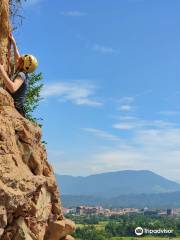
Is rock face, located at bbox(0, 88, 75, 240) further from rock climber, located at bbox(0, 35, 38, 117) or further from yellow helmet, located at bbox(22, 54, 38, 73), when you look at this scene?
yellow helmet, located at bbox(22, 54, 38, 73)

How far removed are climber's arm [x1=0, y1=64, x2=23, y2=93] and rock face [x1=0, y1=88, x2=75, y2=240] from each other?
0.40 m

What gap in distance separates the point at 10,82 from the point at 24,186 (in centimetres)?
270

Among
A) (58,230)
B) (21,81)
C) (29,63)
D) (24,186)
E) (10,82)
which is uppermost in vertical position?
(29,63)

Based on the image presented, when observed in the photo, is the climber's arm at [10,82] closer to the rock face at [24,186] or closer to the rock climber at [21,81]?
the rock climber at [21,81]

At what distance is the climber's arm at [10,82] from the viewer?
36.6 feet

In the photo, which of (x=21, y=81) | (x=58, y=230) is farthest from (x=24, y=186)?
(x=58, y=230)

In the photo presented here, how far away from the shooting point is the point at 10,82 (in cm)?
1134

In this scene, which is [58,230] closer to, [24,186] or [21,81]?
[24,186]

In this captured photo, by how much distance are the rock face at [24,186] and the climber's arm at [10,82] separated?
40cm

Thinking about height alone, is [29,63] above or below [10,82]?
above

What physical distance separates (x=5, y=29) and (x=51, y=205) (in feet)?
15.1

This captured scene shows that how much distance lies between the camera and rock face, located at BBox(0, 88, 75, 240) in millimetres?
9400

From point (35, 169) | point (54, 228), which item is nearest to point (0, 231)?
point (35, 169)

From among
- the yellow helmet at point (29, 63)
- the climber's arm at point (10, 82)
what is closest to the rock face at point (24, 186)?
the climber's arm at point (10, 82)
